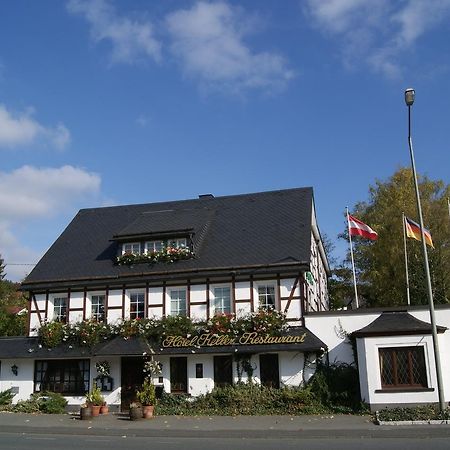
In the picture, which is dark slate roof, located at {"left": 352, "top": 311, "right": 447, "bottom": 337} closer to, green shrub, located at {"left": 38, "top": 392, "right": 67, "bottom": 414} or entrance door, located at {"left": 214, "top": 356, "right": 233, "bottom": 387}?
entrance door, located at {"left": 214, "top": 356, "right": 233, "bottom": 387}

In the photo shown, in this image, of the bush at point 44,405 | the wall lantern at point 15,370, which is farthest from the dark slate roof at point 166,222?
the bush at point 44,405

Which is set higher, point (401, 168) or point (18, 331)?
point (401, 168)

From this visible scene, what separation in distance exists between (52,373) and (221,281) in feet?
27.3

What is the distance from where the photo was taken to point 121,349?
2205cm

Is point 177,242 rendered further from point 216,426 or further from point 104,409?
point 216,426

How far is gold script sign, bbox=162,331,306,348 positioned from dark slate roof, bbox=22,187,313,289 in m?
2.94

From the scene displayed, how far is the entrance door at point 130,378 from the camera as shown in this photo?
2291 cm

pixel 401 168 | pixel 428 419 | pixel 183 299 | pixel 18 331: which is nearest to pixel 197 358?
pixel 183 299

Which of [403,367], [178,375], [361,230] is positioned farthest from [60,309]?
[403,367]

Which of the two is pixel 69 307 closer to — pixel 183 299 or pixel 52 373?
pixel 52 373

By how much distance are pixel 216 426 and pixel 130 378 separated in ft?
22.3

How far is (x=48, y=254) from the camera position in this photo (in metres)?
27.8

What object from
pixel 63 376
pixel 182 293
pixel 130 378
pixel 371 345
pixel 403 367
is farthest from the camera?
pixel 182 293

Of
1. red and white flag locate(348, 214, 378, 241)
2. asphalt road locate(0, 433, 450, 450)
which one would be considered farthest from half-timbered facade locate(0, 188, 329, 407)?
asphalt road locate(0, 433, 450, 450)
